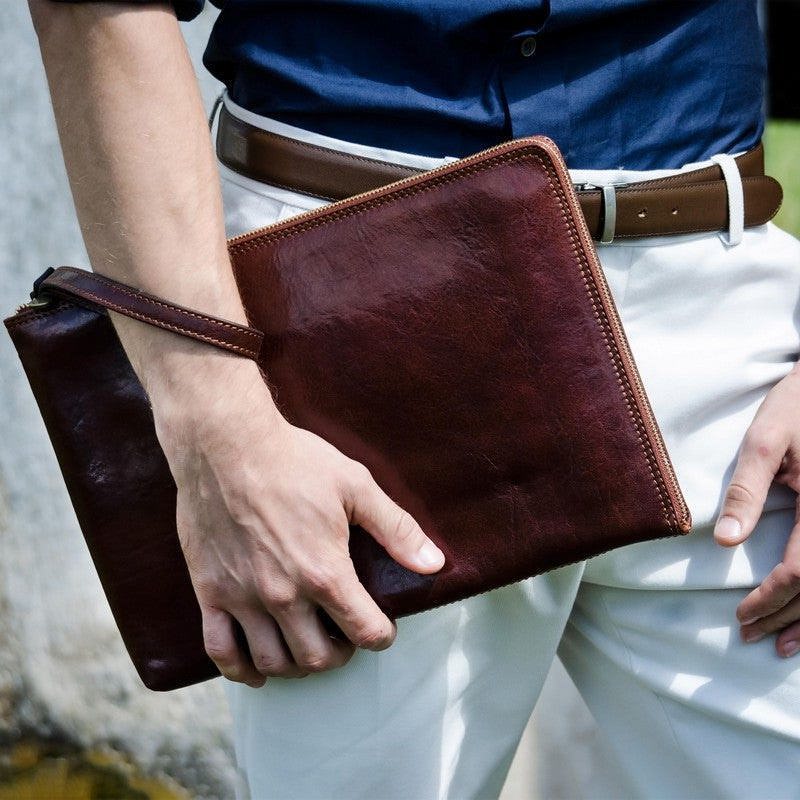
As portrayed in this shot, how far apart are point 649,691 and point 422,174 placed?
63 centimetres

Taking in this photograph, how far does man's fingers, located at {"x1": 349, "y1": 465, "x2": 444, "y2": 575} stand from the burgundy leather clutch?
2 cm

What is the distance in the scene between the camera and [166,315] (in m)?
0.98

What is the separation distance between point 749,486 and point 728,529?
2.0 inches

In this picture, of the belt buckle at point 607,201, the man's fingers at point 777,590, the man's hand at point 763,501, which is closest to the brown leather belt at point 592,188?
the belt buckle at point 607,201

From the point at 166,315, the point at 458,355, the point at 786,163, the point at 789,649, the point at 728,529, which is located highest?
the point at 166,315

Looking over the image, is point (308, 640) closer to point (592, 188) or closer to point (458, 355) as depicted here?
point (458, 355)

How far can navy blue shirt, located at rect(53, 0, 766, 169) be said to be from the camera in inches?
41.4

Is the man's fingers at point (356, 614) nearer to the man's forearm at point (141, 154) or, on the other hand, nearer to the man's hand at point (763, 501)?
the man's forearm at point (141, 154)

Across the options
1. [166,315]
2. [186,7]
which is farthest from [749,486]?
[186,7]

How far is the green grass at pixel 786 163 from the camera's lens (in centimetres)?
454

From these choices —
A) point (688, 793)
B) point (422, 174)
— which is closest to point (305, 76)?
point (422, 174)

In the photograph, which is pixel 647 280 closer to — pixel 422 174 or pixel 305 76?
pixel 422 174

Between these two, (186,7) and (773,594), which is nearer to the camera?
(186,7)

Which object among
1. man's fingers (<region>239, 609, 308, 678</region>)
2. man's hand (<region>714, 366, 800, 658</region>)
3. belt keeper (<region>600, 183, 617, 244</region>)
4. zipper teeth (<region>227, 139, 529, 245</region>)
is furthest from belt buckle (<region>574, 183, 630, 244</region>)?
man's fingers (<region>239, 609, 308, 678</region>)
